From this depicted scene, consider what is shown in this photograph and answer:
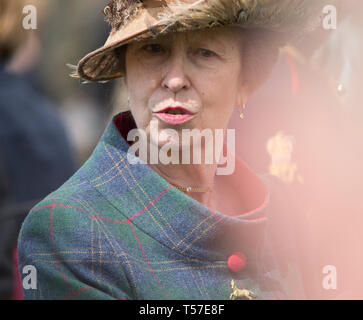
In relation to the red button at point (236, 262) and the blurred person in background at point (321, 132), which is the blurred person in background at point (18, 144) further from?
the red button at point (236, 262)

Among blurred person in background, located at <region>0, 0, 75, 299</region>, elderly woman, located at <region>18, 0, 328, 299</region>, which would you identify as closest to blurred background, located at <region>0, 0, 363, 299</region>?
blurred person in background, located at <region>0, 0, 75, 299</region>

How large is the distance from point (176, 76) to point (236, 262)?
721 millimetres

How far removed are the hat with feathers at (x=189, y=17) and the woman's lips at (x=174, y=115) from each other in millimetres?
267

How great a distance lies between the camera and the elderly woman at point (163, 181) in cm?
174

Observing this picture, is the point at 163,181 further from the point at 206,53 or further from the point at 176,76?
the point at 206,53

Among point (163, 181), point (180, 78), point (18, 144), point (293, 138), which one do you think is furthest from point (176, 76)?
point (293, 138)

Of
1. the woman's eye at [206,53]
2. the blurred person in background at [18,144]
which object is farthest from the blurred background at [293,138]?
the woman's eye at [206,53]

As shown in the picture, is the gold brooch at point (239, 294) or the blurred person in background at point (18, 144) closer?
the gold brooch at point (239, 294)

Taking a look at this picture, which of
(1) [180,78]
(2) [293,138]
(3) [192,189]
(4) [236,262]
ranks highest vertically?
Result: (1) [180,78]

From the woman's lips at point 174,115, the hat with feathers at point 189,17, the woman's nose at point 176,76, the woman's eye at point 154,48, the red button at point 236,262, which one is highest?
the hat with feathers at point 189,17

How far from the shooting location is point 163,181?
77.8 inches

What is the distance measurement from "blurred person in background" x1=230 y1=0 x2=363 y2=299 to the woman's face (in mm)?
958

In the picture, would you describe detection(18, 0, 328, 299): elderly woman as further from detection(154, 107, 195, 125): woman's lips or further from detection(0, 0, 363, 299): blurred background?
detection(0, 0, 363, 299): blurred background

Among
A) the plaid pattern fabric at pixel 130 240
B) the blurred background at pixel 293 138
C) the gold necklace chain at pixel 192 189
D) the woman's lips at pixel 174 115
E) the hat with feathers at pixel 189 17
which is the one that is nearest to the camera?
the plaid pattern fabric at pixel 130 240
